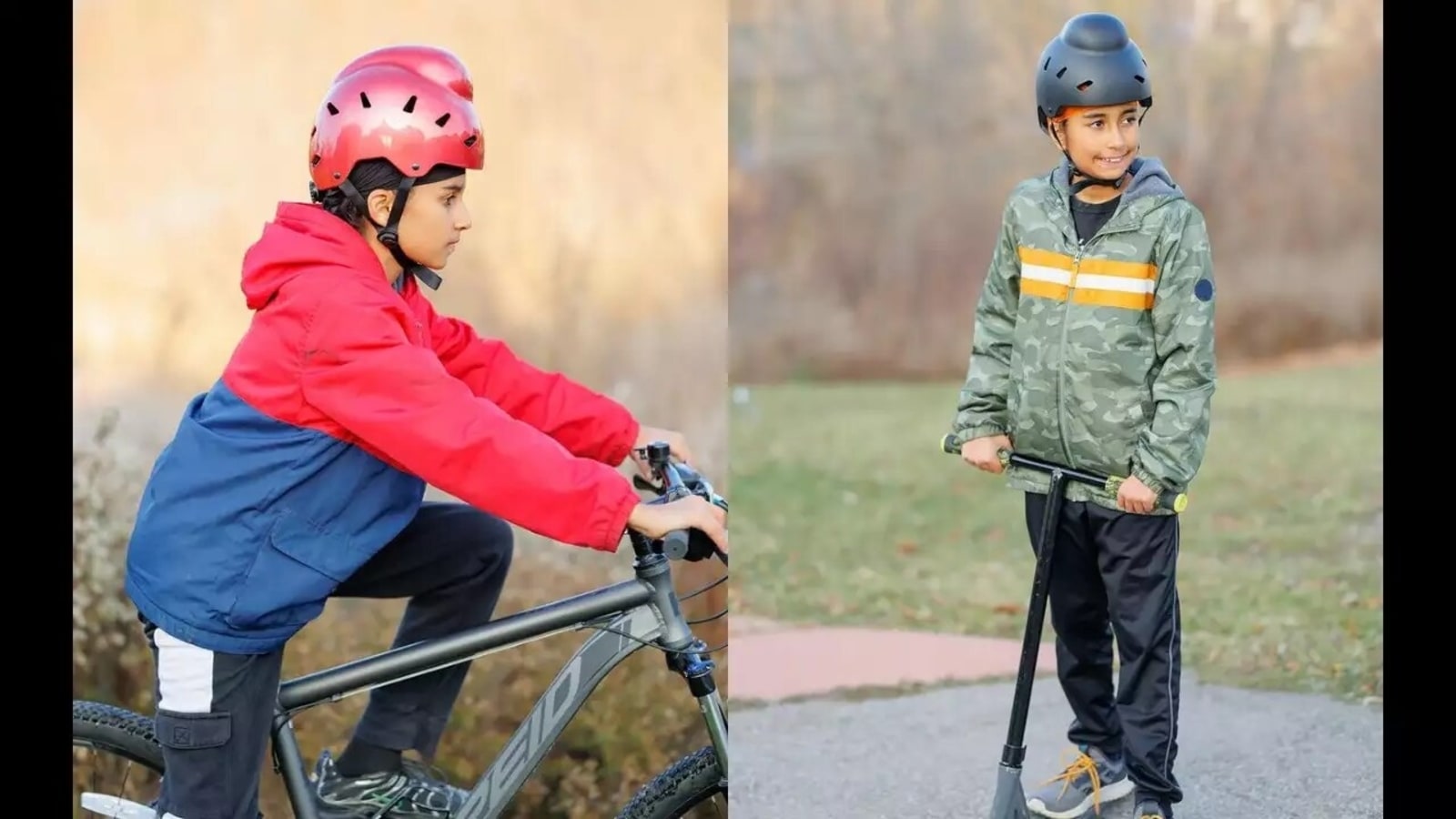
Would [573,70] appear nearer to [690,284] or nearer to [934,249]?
[690,284]

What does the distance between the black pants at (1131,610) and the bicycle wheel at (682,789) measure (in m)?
0.93

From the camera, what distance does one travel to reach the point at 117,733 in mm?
3520

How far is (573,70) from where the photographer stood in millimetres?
4105

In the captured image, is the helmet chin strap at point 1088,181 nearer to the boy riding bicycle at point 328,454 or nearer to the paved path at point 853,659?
the boy riding bicycle at point 328,454

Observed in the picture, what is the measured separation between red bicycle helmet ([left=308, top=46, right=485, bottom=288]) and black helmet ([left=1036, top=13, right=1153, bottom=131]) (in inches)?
46.3

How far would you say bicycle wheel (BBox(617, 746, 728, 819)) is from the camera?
3.22 metres

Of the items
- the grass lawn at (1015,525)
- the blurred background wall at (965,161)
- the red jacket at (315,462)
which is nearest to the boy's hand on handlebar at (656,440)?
the red jacket at (315,462)

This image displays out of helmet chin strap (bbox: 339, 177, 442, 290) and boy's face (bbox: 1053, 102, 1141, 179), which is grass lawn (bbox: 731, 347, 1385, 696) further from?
helmet chin strap (bbox: 339, 177, 442, 290)

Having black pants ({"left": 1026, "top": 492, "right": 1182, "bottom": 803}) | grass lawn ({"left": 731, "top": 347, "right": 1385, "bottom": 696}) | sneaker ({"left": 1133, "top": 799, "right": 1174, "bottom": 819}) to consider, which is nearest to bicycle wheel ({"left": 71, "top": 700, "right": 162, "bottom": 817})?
black pants ({"left": 1026, "top": 492, "right": 1182, "bottom": 803})

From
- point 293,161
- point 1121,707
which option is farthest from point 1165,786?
point 293,161

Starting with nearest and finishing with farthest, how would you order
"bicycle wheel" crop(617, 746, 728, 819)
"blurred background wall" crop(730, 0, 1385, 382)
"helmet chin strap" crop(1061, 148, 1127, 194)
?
"bicycle wheel" crop(617, 746, 728, 819) < "helmet chin strap" crop(1061, 148, 1127, 194) < "blurred background wall" crop(730, 0, 1385, 382)

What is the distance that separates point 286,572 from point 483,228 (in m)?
1.27

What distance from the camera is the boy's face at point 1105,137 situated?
3510 mm

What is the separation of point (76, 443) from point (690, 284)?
149 centimetres
